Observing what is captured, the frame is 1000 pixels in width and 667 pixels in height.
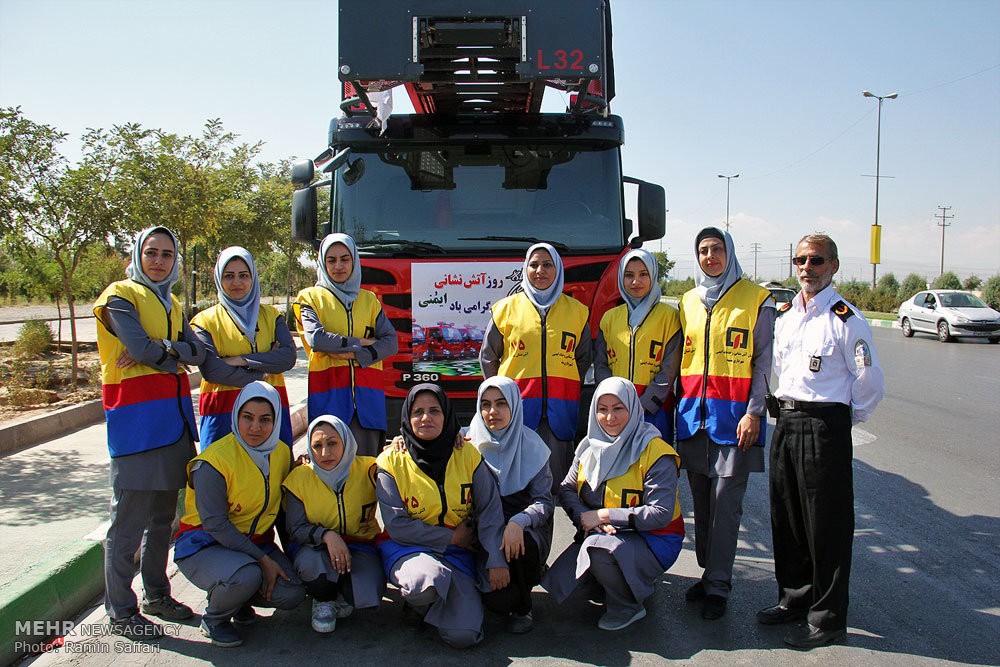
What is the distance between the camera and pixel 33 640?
3264mm

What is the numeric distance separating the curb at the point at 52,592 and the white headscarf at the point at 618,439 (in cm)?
273

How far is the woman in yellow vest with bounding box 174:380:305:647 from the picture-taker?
3275mm

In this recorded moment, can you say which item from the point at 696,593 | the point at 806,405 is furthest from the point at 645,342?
the point at 696,593

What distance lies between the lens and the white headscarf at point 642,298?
13.6ft

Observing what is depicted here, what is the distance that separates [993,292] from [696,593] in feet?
111

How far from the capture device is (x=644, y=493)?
3602mm

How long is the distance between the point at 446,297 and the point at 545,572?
2002mm

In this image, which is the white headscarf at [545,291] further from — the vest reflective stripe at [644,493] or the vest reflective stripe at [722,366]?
the vest reflective stripe at [644,493]

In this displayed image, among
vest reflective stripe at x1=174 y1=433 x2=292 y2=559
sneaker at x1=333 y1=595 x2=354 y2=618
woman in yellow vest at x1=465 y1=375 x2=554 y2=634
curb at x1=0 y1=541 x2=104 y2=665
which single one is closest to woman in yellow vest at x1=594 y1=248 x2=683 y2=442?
woman in yellow vest at x1=465 y1=375 x2=554 y2=634

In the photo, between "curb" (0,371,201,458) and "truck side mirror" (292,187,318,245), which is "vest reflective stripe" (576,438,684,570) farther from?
"curb" (0,371,201,458)

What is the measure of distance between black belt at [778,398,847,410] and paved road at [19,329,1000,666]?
42.5 inches

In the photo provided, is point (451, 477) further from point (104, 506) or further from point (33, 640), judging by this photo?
point (104, 506)

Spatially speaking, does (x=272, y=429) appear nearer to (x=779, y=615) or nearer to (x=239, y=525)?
(x=239, y=525)

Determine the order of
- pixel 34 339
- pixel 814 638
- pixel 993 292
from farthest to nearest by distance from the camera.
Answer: pixel 993 292, pixel 34 339, pixel 814 638
